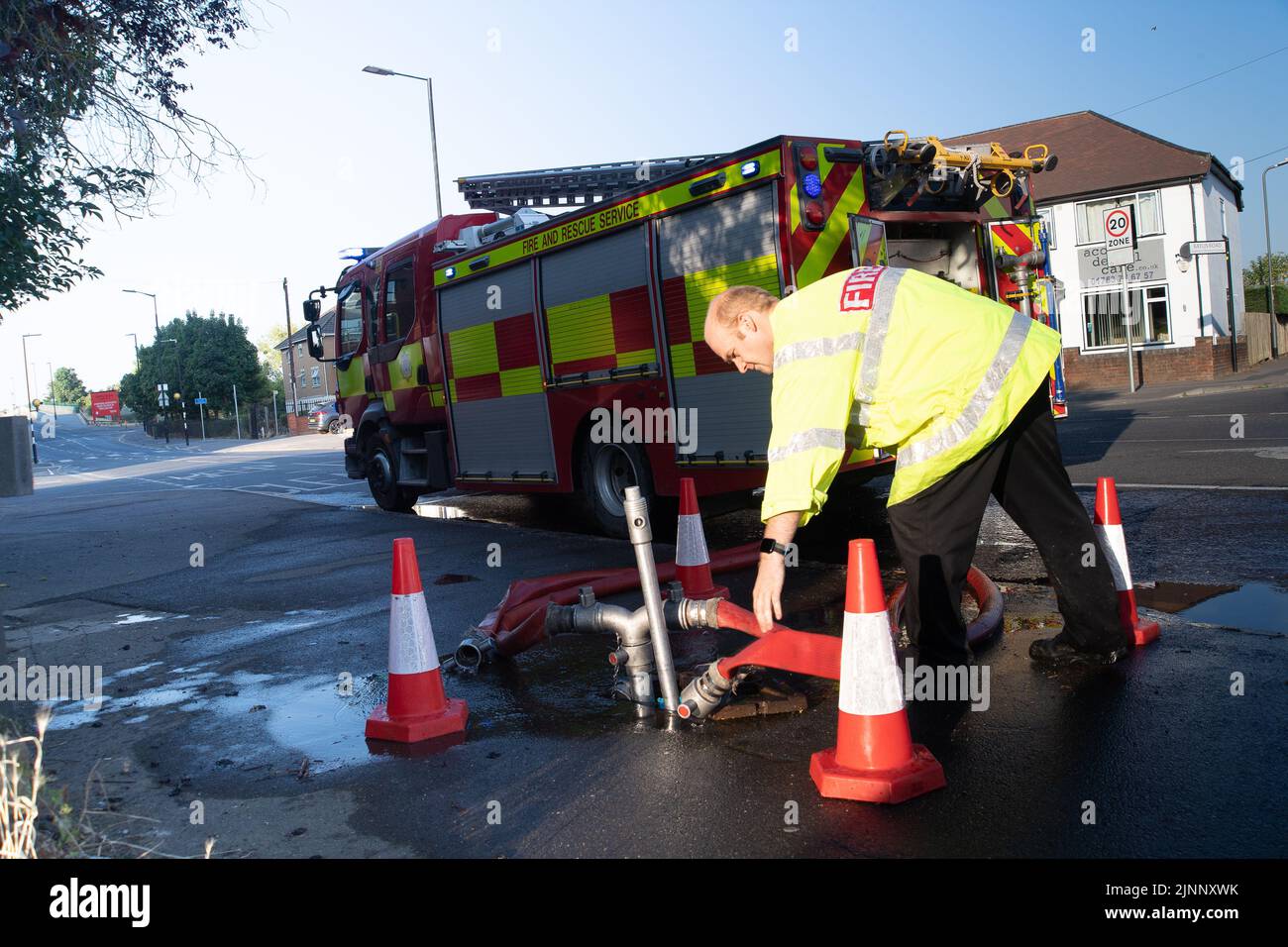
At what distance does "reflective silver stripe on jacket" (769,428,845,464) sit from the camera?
10.3 ft

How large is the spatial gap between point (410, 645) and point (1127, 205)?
1284 inches

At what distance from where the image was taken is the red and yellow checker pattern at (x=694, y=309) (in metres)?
7.26

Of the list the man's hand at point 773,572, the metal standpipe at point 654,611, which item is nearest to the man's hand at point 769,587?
the man's hand at point 773,572

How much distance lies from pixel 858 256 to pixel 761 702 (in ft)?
13.1

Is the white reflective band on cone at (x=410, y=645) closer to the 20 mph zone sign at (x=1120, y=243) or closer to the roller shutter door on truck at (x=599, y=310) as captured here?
the roller shutter door on truck at (x=599, y=310)

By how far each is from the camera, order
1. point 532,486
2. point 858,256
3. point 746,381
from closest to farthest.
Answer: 1. point 858,256
2. point 746,381
3. point 532,486

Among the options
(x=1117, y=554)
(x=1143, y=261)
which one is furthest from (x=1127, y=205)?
(x=1117, y=554)

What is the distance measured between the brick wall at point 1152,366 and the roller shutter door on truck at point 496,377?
2167cm

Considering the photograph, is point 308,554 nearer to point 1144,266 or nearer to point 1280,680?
point 1280,680

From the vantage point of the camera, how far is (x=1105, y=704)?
3678mm

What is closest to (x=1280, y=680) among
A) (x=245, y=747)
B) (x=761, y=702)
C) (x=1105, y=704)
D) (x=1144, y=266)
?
(x=1105, y=704)

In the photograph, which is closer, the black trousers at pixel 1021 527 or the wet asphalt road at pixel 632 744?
the wet asphalt road at pixel 632 744

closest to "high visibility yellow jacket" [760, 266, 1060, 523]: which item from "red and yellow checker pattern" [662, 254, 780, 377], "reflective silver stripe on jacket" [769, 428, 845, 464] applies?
"reflective silver stripe on jacket" [769, 428, 845, 464]
